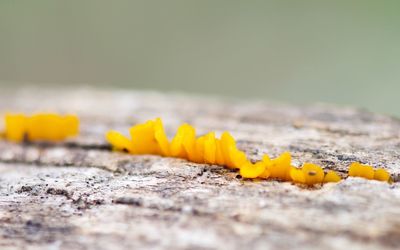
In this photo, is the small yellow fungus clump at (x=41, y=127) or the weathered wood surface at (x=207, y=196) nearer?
the weathered wood surface at (x=207, y=196)

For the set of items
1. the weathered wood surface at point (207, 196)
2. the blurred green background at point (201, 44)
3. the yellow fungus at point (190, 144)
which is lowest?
the weathered wood surface at point (207, 196)

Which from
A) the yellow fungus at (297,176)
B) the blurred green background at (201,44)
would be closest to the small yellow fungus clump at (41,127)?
the yellow fungus at (297,176)

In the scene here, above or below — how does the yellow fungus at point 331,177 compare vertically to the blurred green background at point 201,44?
below

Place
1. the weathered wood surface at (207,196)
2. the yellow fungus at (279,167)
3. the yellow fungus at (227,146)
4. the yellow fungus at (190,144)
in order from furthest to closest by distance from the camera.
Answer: the yellow fungus at (190,144), the yellow fungus at (227,146), the yellow fungus at (279,167), the weathered wood surface at (207,196)

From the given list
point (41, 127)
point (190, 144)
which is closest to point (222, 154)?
point (190, 144)

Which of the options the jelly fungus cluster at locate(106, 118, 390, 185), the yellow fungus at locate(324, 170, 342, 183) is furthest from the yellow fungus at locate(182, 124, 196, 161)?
the yellow fungus at locate(324, 170, 342, 183)

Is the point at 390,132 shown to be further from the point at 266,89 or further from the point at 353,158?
the point at 266,89

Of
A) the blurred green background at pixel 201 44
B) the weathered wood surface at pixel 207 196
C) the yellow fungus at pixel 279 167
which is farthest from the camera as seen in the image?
the blurred green background at pixel 201 44

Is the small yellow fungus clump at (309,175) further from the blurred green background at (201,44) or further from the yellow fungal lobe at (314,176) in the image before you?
the blurred green background at (201,44)
